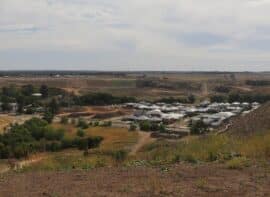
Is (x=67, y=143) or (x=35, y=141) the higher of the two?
Answer: (x=67, y=143)

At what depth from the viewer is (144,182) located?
27.9 feet

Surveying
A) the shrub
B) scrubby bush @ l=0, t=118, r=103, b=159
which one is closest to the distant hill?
the shrub

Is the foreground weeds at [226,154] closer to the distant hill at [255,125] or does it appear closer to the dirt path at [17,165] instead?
the distant hill at [255,125]

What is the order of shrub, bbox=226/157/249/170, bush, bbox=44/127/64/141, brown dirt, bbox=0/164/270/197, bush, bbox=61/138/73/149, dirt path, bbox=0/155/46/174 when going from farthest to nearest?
1. bush, bbox=44/127/64/141
2. bush, bbox=61/138/73/149
3. dirt path, bbox=0/155/46/174
4. shrub, bbox=226/157/249/170
5. brown dirt, bbox=0/164/270/197

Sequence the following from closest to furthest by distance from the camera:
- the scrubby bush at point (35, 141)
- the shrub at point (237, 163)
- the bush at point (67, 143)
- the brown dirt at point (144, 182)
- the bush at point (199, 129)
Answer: the brown dirt at point (144, 182) < the shrub at point (237, 163) < the scrubby bush at point (35, 141) < the bush at point (67, 143) < the bush at point (199, 129)

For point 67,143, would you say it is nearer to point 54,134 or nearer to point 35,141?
point 35,141

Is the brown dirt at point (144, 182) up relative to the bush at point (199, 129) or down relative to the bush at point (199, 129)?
up

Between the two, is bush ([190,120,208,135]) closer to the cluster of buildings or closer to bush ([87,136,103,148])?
the cluster of buildings

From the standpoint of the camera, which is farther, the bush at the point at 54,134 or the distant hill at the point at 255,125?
the bush at the point at 54,134

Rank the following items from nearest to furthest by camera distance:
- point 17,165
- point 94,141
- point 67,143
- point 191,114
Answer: point 17,165
point 94,141
point 67,143
point 191,114

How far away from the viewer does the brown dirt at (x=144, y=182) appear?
783 cm

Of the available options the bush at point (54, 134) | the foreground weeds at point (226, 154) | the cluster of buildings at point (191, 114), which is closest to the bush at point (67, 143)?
the bush at point (54, 134)

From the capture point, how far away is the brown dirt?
25.7ft

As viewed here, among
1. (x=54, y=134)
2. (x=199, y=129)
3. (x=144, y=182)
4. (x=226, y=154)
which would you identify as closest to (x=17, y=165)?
(x=226, y=154)
